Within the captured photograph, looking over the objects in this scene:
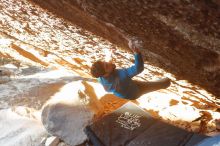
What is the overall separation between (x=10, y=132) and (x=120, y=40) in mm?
2017

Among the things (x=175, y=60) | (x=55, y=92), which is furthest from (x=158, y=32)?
(x=55, y=92)

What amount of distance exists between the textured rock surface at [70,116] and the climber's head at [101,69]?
2.80ft

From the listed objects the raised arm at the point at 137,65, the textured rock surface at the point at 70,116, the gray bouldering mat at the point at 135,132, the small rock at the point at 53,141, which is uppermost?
the raised arm at the point at 137,65

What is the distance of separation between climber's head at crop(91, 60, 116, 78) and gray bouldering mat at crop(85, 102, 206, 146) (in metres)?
0.67

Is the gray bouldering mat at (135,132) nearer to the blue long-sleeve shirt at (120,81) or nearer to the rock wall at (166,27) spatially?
the blue long-sleeve shirt at (120,81)

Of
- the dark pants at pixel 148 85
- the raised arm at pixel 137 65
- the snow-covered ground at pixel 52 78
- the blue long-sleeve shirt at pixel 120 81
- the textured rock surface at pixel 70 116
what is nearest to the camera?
the raised arm at pixel 137 65

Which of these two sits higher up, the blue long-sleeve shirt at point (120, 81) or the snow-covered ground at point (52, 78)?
the blue long-sleeve shirt at point (120, 81)

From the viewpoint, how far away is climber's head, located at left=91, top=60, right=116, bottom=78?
3223 millimetres

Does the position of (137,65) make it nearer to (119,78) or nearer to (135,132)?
(119,78)

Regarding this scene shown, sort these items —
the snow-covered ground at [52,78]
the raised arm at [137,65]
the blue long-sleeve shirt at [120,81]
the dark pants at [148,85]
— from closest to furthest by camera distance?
the raised arm at [137,65] < the blue long-sleeve shirt at [120,81] < the dark pants at [148,85] < the snow-covered ground at [52,78]

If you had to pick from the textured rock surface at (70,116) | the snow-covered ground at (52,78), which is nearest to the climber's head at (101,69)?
the textured rock surface at (70,116)

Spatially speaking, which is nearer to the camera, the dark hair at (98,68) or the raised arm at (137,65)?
the raised arm at (137,65)

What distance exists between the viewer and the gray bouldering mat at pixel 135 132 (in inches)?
129

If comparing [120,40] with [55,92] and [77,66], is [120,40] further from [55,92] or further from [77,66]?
[77,66]
